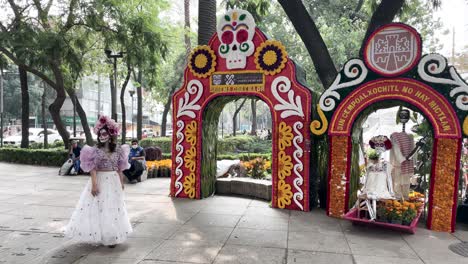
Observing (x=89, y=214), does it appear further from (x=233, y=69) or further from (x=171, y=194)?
(x=233, y=69)

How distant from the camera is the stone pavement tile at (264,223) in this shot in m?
7.16

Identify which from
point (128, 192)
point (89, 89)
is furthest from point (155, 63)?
point (89, 89)

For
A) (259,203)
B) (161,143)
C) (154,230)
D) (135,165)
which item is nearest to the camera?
(154,230)

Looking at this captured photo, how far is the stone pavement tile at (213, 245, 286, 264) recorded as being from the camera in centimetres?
538

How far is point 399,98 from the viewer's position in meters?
7.39

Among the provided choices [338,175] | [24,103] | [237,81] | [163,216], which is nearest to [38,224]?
[163,216]

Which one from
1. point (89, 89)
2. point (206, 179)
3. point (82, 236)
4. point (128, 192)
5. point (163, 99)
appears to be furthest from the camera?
point (89, 89)

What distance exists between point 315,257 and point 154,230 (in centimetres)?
294

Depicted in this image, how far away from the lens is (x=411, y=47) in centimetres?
724

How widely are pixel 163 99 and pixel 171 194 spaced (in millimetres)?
21578

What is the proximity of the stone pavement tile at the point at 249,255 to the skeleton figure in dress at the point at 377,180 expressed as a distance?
2.28 m

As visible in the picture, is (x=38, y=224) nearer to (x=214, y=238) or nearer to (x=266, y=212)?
(x=214, y=238)

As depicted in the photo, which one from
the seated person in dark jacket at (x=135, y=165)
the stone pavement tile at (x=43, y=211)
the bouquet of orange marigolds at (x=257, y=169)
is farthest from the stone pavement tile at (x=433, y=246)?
the seated person in dark jacket at (x=135, y=165)

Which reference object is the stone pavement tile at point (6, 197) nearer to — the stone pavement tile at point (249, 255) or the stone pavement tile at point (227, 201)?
the stone pavement tile at point (227, 201)
